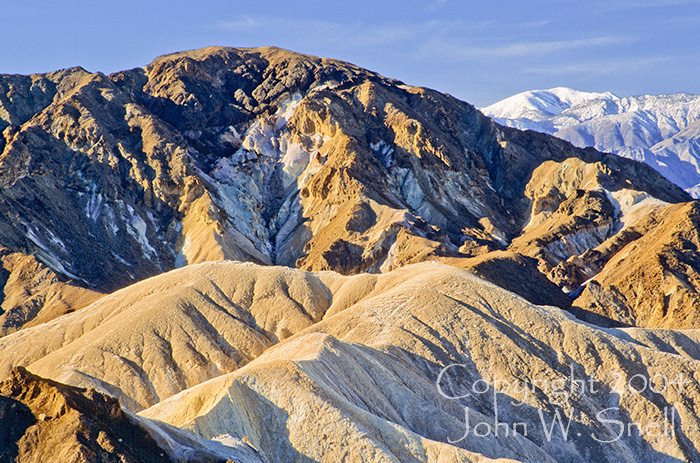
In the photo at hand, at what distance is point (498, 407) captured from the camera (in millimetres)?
60750

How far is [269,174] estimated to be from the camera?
14462 cm

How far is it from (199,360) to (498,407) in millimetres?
25067

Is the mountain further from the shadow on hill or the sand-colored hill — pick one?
the sand-colored hill

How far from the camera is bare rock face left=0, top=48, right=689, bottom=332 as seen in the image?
11688cm

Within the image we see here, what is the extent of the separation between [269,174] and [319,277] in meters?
60.8

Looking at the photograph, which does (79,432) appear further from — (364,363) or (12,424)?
(364,363)

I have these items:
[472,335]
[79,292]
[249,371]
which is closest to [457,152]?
[79,292]

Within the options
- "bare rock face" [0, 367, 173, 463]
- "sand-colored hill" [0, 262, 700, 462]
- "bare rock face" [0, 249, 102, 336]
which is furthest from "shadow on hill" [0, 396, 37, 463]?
"bare rock face" [0, 249, 102, 336]

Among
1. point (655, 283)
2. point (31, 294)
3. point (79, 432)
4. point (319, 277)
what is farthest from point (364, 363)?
point (31, 294)

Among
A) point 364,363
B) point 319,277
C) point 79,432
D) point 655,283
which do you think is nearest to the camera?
point 79,432

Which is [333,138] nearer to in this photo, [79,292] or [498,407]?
[79,292]

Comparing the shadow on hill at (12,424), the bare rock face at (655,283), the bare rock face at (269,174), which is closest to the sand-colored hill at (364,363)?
the shadow on hill at (12,424)

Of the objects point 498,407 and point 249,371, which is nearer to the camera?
point 249,371

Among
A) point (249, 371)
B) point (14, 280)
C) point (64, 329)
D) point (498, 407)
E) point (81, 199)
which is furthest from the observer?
Answer: point (81, 199)
